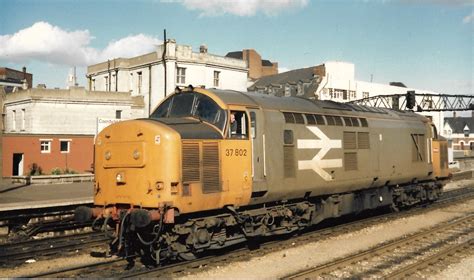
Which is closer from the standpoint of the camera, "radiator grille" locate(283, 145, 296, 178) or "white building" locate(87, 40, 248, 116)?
"radiator grille" locate(283, 145, 296, 178)

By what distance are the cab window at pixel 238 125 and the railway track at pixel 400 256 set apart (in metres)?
3.29

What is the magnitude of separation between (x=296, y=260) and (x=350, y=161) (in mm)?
4572

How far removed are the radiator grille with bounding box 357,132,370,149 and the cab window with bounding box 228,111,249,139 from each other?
5411 millimetres

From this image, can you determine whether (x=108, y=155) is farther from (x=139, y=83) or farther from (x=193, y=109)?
(x=139, y=83)

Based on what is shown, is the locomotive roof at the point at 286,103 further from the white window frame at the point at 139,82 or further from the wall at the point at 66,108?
the white window frame at the point at 139,82

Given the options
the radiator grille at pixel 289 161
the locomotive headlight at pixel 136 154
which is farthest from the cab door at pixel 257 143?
the locomotive headlight at pixel 136 154

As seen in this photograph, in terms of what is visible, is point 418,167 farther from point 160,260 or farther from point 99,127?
point 99,127

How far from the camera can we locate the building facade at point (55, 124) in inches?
1448

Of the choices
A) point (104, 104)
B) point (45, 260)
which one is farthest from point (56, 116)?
point (45, 260)

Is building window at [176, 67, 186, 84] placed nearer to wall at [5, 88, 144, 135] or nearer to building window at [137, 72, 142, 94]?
wall at [5, 88, 144, 135]

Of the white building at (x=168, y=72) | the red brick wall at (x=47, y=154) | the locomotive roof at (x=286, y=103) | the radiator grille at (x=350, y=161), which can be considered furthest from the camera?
the white building at (x=168, y=72)

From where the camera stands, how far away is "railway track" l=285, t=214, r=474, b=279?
380 inches

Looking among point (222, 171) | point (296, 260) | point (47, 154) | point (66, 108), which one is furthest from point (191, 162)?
point (66, 108)

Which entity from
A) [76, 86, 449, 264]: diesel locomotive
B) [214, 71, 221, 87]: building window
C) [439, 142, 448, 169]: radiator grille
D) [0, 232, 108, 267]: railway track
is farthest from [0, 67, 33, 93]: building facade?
[76, 86, 449, 264]: diesel locomotive
